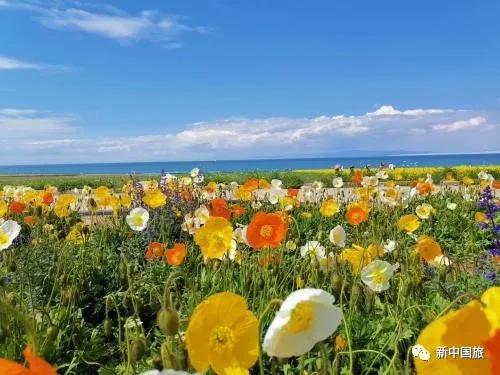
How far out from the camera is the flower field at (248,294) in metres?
0.96

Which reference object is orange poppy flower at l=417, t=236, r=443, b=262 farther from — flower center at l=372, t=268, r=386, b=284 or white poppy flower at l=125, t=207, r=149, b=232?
white poppy flower at l=125, t=207, r=149, b=232

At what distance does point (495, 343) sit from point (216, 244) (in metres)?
1.95

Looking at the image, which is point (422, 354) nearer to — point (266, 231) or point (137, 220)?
point (266, 231)

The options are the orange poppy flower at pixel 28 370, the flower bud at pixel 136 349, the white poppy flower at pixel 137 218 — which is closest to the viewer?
the orange poppy flower at pixel 28 370

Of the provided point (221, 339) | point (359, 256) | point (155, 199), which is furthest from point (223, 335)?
point (155, 199)

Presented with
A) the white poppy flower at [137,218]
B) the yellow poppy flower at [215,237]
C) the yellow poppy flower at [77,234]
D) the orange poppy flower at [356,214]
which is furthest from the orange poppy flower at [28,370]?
the white poppy flower at [137,218]

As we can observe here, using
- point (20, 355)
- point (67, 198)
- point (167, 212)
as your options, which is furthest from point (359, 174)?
point (20, 355)

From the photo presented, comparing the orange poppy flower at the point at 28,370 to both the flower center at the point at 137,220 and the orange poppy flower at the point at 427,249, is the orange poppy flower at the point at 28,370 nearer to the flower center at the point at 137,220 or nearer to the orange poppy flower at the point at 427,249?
the orange poppy flower at the point at 427,249

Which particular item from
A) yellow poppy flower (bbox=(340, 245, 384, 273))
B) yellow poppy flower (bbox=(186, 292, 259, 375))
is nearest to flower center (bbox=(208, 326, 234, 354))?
yellow poppy flower (bbox=(186, 292, 259, 375))

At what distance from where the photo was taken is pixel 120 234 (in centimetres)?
593

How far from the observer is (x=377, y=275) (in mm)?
2447

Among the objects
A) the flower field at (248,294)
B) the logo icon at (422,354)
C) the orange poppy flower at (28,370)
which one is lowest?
the flower field at (248,294)

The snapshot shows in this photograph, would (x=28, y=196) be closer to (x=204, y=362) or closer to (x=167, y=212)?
(x=167, y=212)

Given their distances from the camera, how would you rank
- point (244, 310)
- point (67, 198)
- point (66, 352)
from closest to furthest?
point (244, 310) → point (66, 352) → point (67, 198)
